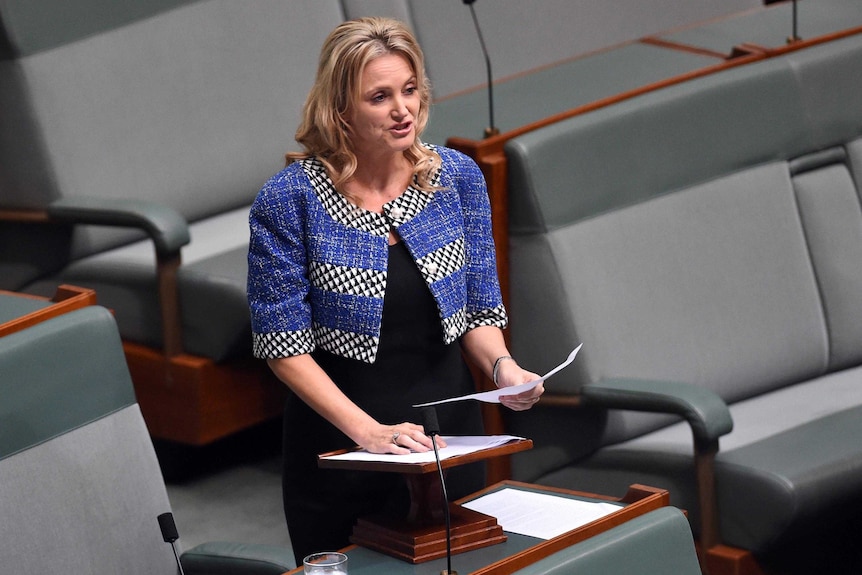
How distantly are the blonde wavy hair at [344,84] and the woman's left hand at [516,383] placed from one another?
0.14 metres

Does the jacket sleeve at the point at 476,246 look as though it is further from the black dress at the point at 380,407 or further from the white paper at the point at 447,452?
the white paper at the point at 447,452

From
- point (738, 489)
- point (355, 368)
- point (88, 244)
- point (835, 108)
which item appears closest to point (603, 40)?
point (835, 108)

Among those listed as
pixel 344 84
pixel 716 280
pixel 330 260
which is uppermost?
pixel 344 84

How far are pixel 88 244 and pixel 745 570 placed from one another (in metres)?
0.85

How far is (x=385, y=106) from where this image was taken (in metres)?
0.98

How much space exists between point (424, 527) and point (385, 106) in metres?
0.29

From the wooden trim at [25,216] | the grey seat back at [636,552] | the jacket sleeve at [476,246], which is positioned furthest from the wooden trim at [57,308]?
the wooden trim at [25,216]

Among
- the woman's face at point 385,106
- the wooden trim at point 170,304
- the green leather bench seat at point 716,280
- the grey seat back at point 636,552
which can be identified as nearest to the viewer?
the grey seat back at point 636,552

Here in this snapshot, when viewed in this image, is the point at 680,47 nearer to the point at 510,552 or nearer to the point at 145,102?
the point at 145,102

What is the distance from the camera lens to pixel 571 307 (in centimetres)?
136

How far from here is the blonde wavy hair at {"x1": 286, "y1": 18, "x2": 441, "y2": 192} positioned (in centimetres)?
98

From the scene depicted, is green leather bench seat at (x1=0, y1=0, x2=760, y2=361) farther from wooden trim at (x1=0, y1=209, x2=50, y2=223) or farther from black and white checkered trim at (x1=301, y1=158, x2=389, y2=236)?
black and white checkered trim at (x1=301, y1=158, x2=389, y2=236)

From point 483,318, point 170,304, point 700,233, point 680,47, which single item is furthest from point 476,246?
point 680,47

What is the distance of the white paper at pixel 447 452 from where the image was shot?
32.6 inches
